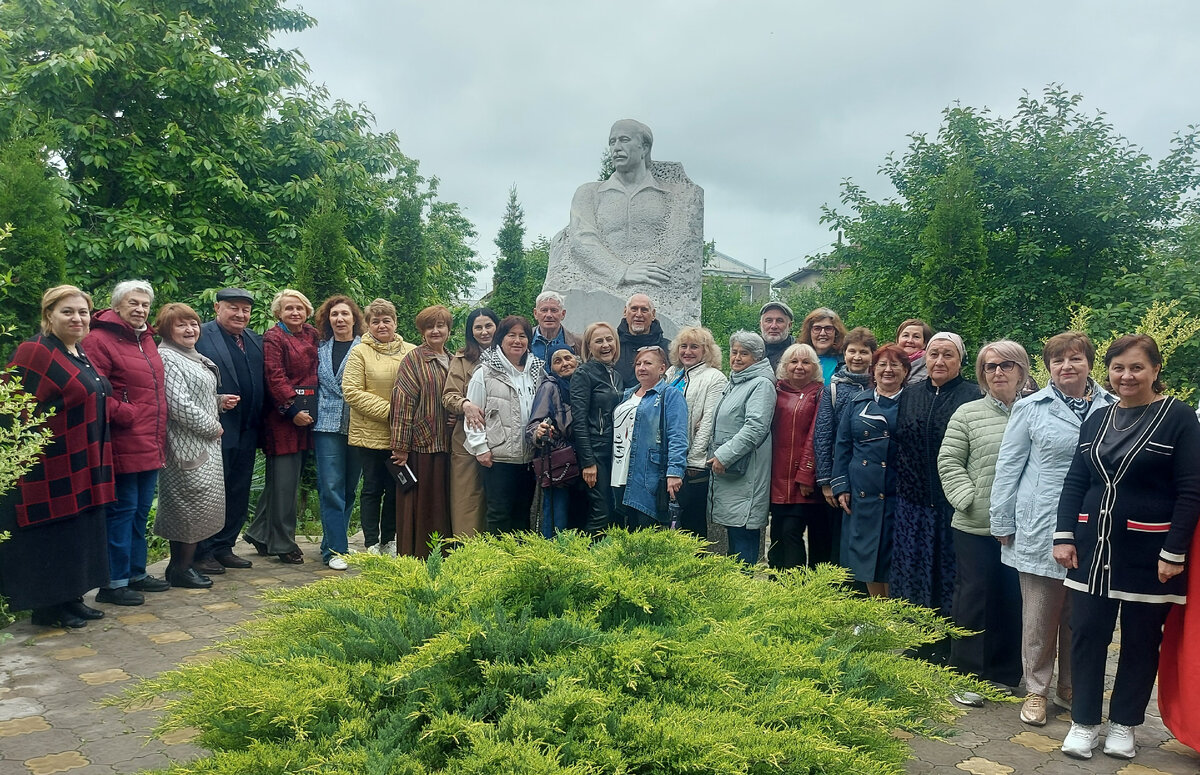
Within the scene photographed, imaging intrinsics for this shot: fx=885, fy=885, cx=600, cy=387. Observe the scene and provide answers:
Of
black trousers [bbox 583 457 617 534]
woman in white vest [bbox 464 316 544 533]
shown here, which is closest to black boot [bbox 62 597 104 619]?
woman in white vest [bbox 464 316 544 533]

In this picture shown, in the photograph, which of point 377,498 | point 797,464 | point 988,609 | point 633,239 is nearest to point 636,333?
point 797,464

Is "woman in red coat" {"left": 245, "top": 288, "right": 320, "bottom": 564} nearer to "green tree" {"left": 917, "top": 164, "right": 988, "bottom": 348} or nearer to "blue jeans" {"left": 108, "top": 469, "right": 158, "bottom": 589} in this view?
"blue jeans" {"left": 108, "top": 469, "right": 158, "bottom": 589}

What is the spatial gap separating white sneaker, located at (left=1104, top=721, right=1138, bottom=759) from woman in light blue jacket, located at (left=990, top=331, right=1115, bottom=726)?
35cm

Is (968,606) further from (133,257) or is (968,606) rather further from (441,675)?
(133,257)

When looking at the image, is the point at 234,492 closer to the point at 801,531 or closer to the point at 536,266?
the point at 801,531

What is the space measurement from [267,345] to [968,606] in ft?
16.4

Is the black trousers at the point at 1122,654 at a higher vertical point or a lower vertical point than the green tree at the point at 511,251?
lower

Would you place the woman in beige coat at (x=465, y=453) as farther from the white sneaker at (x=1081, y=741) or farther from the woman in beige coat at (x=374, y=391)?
the white sneaker at (x=1081, y=741)

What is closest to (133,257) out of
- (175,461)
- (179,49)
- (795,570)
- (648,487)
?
(179,49)

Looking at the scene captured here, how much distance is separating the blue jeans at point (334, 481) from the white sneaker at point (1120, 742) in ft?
16.5

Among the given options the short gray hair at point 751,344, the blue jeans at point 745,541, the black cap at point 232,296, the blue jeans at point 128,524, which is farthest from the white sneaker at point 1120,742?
the black cap at point 232,296

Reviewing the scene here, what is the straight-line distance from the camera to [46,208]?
19.7ft

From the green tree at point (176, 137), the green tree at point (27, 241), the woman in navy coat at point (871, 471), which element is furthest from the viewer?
the green tree at point (176, 137)

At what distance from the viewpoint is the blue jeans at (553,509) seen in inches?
229
